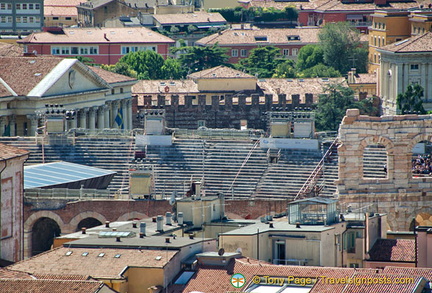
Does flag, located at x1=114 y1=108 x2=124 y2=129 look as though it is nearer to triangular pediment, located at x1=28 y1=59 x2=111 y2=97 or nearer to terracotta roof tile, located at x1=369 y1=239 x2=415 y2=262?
triangular pediment, located at x1=28 y1=59 x2=111 y2=97

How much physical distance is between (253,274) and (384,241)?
15.0 metres

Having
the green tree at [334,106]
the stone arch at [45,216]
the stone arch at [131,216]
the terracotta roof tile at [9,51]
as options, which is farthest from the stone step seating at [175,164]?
the terracotta roof tile at [9,51]

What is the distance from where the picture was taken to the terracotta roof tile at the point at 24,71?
134m

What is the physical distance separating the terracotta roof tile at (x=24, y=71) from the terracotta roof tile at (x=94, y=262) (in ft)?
199

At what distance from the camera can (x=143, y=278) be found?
226ft

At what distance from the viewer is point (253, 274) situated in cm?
6625

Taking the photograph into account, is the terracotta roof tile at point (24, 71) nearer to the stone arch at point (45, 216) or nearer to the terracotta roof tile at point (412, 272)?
the stone arch at point (45, 216)

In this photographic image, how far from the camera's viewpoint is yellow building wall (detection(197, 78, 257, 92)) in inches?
6732

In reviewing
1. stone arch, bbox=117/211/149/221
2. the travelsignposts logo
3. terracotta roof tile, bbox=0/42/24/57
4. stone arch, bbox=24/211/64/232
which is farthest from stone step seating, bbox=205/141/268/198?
terracotta roof tile, bbox=0/42/24/57

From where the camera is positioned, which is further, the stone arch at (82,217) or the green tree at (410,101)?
the green tree at (410,101)

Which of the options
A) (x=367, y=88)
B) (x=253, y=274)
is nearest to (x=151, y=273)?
(x=253, y=274)

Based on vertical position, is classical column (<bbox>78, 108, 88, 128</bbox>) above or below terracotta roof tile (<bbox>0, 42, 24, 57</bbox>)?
below

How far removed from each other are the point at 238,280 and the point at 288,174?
111ft

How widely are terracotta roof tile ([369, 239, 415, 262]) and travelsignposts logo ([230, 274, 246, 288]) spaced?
39.6 feet
